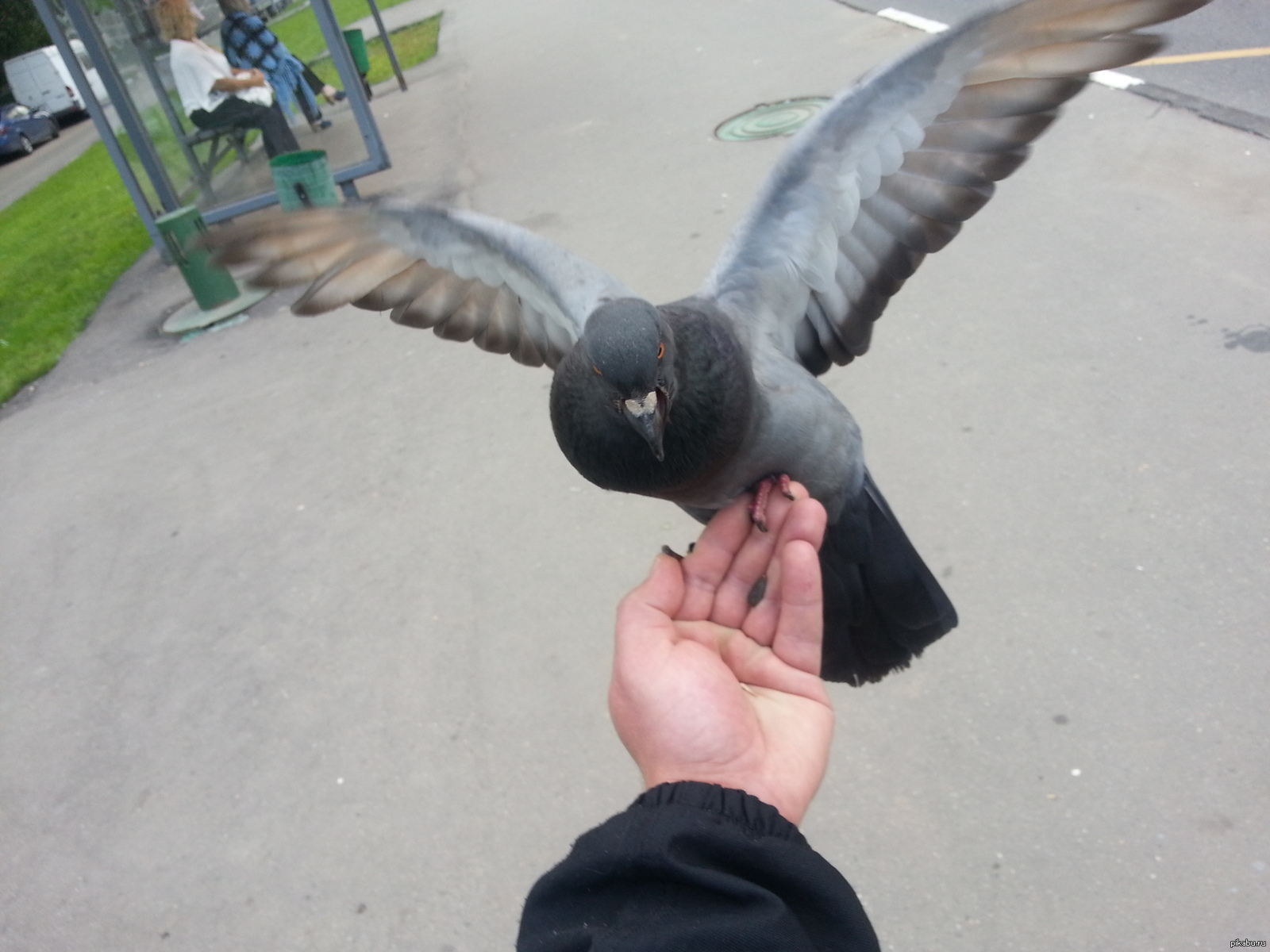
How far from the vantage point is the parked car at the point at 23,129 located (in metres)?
20.0

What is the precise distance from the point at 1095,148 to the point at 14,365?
811 cm

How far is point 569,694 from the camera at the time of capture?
10.6 feet

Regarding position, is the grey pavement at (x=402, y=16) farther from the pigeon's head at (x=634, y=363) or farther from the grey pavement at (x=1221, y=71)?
the pigeon's head at (x=634, y=363)

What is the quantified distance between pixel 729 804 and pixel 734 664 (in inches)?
24.6

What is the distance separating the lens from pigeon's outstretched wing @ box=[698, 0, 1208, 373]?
2326 millimetres

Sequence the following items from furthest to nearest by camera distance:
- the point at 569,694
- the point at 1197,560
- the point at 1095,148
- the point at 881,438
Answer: the point at 1095,148, the point at 881,438, the point at 569,694, the point at 1197,560

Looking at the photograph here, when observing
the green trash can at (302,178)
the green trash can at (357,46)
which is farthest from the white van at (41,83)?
the green trash can at (302,178)

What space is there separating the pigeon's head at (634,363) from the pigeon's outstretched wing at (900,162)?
1.82 ft

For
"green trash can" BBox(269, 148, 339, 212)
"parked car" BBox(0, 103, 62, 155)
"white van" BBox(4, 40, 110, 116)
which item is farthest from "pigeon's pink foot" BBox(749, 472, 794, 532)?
"white van" BBox(4, 40, 110, 116)

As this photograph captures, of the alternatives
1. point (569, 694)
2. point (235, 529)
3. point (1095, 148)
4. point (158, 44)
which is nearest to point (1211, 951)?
point (569, 694)

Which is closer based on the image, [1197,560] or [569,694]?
[1197,560]

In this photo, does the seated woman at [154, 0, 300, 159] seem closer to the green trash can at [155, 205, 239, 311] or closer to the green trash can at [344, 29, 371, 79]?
the green trash can at [155, 205, 239, 311]

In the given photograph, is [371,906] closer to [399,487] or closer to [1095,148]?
[399,487]

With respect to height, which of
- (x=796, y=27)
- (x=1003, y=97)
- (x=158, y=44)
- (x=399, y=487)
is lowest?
(x=399, y=487)
